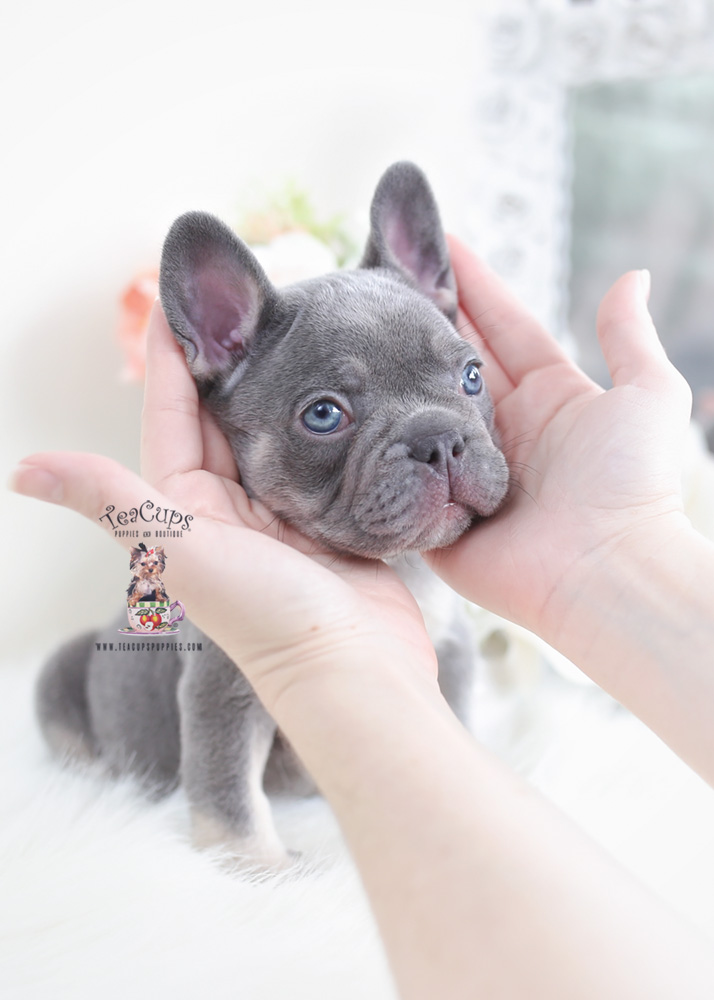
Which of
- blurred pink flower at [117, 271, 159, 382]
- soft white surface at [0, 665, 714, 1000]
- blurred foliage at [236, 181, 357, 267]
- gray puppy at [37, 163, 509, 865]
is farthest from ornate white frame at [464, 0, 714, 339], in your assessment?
soft white surface at [0, 665, 714, 1000]

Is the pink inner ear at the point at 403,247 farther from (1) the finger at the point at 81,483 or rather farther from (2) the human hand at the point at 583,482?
(1) the finger at the point at 81,483

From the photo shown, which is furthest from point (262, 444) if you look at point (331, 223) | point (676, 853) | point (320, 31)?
point (320, 31)

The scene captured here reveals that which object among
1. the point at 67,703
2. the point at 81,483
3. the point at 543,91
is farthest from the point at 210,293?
the point at 543,91

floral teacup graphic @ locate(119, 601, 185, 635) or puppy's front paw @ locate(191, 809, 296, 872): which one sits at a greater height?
floral teacup graphic @ locate(119, 601, 185, 635)

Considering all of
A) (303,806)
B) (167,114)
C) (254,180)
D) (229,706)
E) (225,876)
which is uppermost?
(167,114)

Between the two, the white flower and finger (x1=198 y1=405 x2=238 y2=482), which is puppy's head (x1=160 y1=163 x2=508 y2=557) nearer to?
finger (x1=198 y1=405 x2=238 y2=482)

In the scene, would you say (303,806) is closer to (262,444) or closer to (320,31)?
(262,444)

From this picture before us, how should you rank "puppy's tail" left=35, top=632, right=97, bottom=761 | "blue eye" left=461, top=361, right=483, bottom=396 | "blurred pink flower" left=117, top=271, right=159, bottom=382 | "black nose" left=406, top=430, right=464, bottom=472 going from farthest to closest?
"blurred pink flower" left=117, top=271, right=159, bottom=382 < "puppy's tail" left=35, top=632, right=97, bottom=761 < "blue eye" left=461, top=361, right=483, bottom=396 < "black nose" left=406, top=430, right=464, bottom=472
